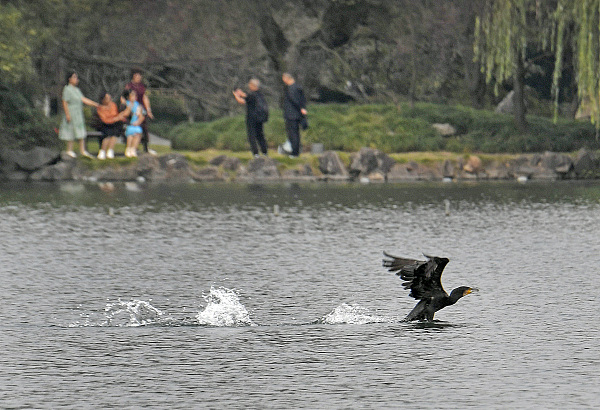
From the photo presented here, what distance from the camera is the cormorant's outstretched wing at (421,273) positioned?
12258mm

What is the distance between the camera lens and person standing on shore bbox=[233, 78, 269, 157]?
35.1 metres

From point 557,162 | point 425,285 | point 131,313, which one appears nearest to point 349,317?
point 425,285

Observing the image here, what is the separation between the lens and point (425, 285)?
41.1 ft

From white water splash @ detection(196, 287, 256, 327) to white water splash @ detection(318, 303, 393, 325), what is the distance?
33.3 inches

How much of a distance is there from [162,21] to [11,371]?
3715 cm

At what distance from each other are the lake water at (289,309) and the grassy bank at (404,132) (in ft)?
39.8

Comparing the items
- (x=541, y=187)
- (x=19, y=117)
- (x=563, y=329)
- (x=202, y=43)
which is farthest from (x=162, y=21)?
(x=563, y=329)

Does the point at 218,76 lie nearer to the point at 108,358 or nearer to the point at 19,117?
the point at 19,117

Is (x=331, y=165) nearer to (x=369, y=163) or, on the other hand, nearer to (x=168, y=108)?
(x=369, y=163)

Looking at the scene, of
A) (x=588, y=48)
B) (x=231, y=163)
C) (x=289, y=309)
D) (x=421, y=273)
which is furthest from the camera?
(x=231, y=163)

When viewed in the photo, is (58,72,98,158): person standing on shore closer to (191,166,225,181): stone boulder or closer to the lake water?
(191,166,225,181): stone boulder

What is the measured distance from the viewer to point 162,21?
4638cm

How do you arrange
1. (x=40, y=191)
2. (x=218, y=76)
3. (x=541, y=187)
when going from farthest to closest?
1. (x=218, y=76)
2. (x=541, y=187)
3. (x=40, y=191)

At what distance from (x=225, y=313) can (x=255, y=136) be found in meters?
23.0
